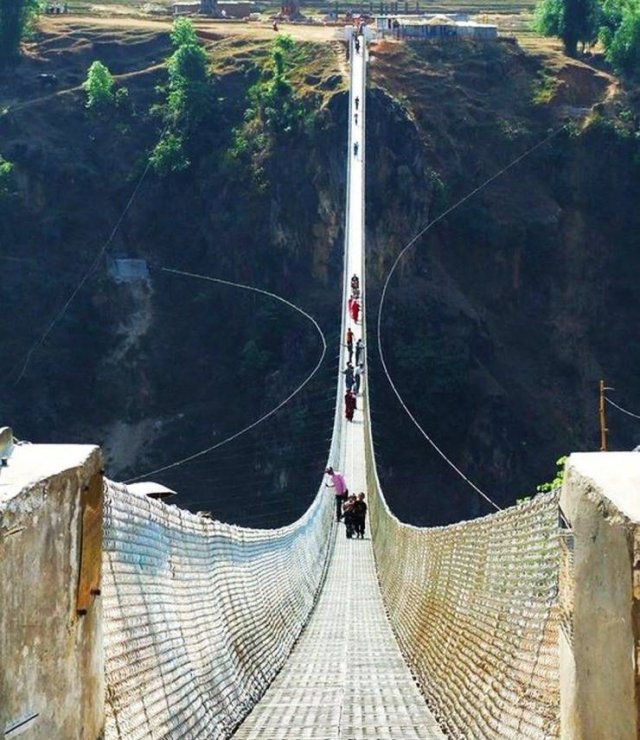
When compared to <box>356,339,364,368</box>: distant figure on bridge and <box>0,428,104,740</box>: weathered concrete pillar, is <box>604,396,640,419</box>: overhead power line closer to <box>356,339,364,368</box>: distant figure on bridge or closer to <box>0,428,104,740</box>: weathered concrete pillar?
<box>356,339,364,368</box>: distant figure on bridge

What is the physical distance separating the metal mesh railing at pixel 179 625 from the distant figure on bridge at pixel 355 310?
15.1 metres

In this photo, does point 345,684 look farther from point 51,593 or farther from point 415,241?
point 415,241

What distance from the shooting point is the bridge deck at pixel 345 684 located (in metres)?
4.19

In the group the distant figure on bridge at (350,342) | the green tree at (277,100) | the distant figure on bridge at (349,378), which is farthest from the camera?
the green tree at (277,100)

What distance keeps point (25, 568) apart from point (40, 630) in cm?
13

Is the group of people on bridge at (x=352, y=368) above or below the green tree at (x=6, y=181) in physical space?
below

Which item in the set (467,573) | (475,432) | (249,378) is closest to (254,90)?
(249,378)

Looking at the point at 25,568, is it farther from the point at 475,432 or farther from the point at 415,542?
the point at 475,432

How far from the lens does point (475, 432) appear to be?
95.7 feet

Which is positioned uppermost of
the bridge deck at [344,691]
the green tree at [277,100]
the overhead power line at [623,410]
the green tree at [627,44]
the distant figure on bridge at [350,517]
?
the green tree at [627,44]

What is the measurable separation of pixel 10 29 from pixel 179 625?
1394 inches

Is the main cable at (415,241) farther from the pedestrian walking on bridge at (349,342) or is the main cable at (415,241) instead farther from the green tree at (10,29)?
the green tree at (10,29)

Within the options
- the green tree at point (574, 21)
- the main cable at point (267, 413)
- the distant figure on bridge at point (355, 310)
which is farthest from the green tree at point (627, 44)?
the distant figure on bridge at point (355, 310)

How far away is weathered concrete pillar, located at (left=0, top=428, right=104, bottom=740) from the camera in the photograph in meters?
2.17
